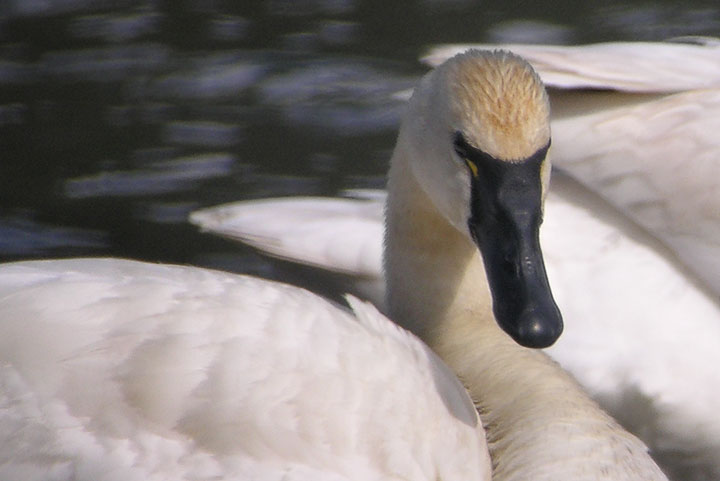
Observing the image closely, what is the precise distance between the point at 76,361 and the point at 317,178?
2887 mm

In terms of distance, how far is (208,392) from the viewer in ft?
9.21

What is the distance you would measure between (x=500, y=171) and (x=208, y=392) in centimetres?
71

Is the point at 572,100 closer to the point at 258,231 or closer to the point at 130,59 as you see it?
the point at 258,231

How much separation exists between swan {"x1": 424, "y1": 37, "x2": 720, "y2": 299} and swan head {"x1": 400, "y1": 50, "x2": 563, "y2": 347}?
0.72 m

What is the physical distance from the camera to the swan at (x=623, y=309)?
12.5ft

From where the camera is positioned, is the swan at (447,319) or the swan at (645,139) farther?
the swan at (645,139)

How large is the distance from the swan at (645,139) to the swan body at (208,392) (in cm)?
103

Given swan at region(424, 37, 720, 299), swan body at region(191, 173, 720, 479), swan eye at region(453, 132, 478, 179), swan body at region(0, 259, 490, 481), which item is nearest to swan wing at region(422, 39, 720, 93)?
swan at region(424, 37, 720, 299)

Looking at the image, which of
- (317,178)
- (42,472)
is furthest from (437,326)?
(317,178)

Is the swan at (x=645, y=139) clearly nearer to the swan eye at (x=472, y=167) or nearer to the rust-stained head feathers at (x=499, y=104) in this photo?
the rust-stained head feathers at (x=499, y=104)

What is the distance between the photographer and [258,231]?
3.93 metres

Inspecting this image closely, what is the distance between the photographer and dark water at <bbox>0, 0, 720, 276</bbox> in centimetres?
539

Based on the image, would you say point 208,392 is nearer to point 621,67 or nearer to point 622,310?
point 622,310

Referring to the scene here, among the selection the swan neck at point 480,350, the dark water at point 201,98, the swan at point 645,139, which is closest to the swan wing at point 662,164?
the swan at point 645,139
